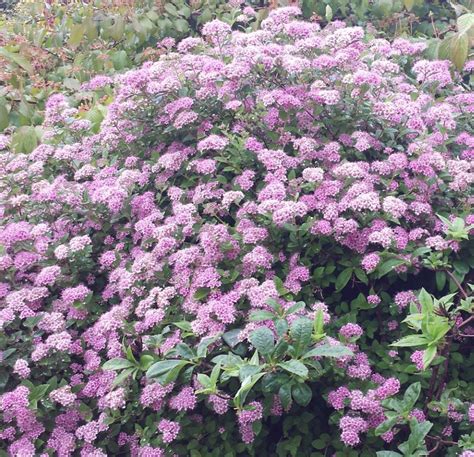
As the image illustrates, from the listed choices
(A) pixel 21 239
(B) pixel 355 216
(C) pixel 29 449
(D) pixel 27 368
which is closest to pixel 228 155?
(B) pixel 355 216

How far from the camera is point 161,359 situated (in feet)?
5.67

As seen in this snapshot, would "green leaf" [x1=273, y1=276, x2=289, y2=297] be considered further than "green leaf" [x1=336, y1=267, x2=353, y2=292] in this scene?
No

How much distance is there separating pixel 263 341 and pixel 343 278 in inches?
18.9

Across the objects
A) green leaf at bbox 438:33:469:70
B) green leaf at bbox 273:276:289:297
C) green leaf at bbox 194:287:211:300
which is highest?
green leaf at bbox 438:33:469:70

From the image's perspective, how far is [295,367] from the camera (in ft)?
4.75

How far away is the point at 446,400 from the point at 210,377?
0.61m

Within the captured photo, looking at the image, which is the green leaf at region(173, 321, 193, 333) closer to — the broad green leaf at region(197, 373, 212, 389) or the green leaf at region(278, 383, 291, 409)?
the broad green leaf at region(197, 373, 212, 389)

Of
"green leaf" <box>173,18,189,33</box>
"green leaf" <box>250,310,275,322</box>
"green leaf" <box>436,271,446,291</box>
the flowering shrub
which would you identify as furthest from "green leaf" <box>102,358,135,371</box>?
"green leaf" <box>173,18,189,33</box>

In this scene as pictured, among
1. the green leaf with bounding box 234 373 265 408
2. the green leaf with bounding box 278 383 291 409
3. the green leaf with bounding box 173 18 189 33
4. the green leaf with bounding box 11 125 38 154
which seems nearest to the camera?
→ the green leaf with bounding box 234 373 265 408

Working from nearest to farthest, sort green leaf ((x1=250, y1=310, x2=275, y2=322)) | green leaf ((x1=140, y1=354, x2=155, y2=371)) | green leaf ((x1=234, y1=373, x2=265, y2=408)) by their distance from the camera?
1. green leaf ((x1=234, y1=373, x2=265, y2=408))
2. green leaf ((x1=250, y1=310, x2=275, y2=322))
3. green leaf ((x1=140, y1=354, x2=155, y2=371))

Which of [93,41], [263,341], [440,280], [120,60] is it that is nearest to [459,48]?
[440,280]

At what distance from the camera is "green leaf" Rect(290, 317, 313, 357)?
1.52m

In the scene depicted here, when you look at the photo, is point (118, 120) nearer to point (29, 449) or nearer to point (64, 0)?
point (29, 449)

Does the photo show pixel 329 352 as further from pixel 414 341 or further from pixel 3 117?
pixel 3 117
